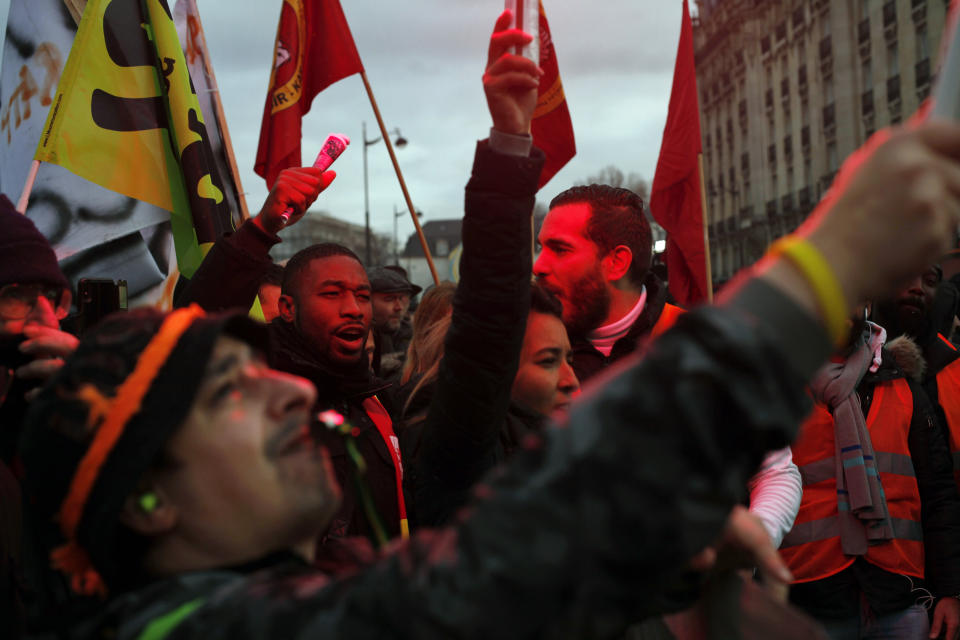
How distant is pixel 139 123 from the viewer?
3.84m

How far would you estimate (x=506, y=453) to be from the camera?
7.88 ft

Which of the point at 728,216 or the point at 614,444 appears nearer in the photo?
the point at 614,444

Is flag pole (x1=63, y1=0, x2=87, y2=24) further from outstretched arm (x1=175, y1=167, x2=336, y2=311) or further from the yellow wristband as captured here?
the yellow wristband

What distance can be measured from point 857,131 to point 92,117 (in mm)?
39505

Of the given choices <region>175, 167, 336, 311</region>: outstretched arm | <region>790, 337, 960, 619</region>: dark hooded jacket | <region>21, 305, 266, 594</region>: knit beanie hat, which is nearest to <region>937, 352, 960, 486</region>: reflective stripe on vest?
<region>790, 337, 960, 619</region>: dark hooded jacket

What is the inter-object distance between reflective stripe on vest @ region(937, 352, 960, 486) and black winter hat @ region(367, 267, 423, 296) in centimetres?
463

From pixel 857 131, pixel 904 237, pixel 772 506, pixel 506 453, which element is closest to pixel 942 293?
pixel 772 506

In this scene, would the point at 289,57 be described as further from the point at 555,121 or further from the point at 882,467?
the point at 882,467

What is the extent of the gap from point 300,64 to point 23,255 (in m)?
3.84

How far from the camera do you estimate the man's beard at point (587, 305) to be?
3396 millimetres

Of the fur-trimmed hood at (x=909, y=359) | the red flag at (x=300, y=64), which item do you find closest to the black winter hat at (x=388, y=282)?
the red flag at (x=300, y=64)

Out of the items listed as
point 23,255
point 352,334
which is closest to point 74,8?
point 352,334

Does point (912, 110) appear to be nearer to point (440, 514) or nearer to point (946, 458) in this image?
point (946, 458)

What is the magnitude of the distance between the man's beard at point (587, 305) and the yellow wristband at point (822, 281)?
8.02 ft
